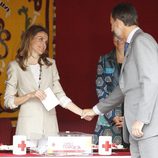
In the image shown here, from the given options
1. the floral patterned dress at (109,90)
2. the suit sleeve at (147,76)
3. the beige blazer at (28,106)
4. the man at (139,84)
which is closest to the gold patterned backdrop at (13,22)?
the floral patterned dress at (109,90)

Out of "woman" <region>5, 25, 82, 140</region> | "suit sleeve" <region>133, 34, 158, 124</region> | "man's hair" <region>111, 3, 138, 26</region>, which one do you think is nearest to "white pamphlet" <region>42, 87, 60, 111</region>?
"woman" <region>5, 25, 82, 140</region>

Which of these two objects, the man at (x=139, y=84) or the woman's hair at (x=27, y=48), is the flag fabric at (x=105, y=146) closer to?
the man at (x=139, y=84)

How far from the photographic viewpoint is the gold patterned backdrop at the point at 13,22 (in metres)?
5.33

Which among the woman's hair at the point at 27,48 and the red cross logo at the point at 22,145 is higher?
the woman's hair at the point at 27,48

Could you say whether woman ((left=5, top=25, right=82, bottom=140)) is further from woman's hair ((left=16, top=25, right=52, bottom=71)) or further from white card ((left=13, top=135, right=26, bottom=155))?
white card ((left=13, top=135, right=26, bottom=155))

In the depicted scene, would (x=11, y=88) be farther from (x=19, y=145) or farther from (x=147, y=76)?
(x=147, y=76)

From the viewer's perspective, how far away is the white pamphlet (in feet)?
12.9

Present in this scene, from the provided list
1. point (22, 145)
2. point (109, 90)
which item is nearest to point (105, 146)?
point (22, 145)

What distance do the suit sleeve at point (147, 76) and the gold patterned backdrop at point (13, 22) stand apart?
2.44m

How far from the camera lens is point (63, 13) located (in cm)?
552

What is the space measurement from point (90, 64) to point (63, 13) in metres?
0.56

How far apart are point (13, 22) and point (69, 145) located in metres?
2.24

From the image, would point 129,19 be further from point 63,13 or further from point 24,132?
point 63,13

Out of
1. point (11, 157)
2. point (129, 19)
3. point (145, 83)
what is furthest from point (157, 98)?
point (11, 157)
